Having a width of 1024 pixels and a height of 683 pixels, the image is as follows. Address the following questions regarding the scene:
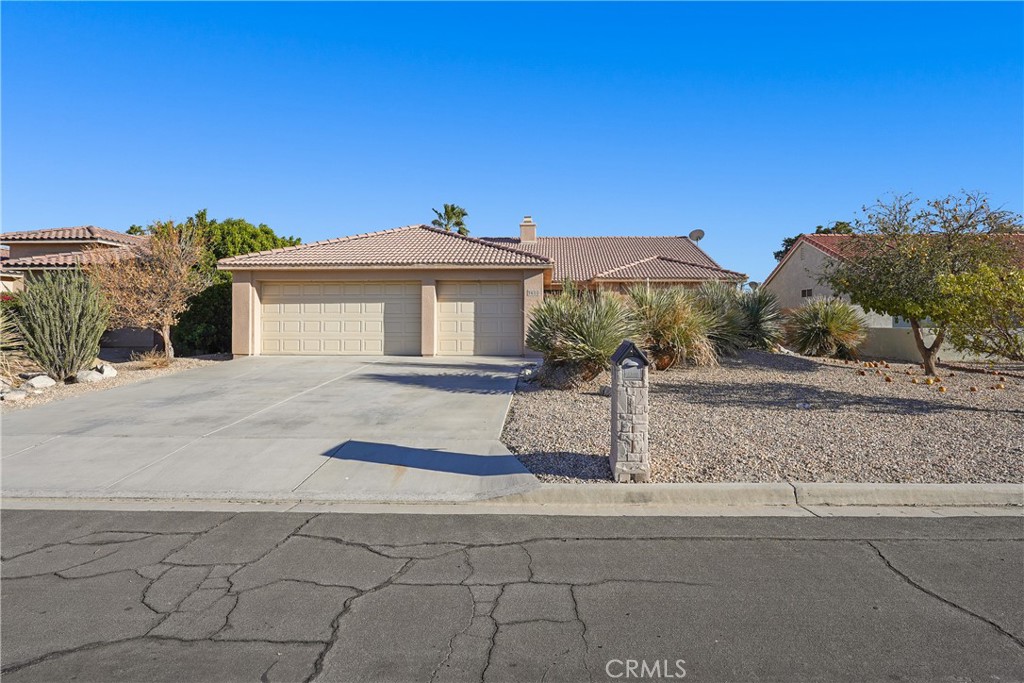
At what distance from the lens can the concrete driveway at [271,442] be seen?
702cm

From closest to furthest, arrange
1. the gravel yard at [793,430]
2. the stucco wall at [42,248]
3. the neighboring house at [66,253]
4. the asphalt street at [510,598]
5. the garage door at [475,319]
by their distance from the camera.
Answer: the asphalt street at [510,598], the gravel yard at [793,430], the garage door at [475,319], the neighboring house at [66,253], the stucco wall at [42,248]

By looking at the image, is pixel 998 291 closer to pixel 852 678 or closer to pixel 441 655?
pixel 852 678

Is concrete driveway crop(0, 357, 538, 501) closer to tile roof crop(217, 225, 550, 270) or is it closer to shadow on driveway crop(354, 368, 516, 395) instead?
shadow on driveway crop(354, 368, 516, 395)

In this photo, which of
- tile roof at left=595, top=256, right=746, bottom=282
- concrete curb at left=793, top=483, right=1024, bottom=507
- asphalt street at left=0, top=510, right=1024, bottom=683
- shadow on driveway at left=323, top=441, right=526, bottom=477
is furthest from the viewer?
tile roof at left=595, top=256, right=746, bottom=282

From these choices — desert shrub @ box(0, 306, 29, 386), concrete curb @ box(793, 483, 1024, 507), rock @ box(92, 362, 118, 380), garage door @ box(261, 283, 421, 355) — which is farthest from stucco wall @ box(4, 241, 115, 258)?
concrete curb @ box(793, 483, 1024, 507)

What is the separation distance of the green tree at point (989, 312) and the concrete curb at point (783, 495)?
4.33 meters

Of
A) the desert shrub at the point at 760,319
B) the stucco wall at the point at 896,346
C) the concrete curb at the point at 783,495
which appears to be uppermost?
the desert shrub at the point at 760,319

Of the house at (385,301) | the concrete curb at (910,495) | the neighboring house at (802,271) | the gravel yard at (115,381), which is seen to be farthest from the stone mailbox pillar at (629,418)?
the neighboring house at (802,271)

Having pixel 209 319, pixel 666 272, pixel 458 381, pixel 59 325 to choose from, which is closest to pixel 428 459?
pixel 458 381

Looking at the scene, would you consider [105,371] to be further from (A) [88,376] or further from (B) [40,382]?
(B) [40,382]

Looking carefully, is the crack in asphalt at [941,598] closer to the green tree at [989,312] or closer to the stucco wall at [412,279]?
the green tree at [989,312]

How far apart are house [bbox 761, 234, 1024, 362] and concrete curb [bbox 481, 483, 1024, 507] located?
993cm

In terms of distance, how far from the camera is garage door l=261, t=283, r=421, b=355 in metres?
19.9

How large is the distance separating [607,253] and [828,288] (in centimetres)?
1031
